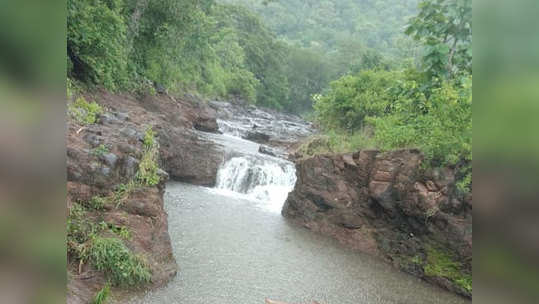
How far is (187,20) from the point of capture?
16250 millimetres

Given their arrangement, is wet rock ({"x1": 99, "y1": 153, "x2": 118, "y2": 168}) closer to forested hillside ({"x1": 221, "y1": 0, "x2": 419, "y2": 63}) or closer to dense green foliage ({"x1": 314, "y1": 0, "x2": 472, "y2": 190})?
dense green foliage ({"x1": 314, "y1": 0, "x2": 472, "y2": 190})

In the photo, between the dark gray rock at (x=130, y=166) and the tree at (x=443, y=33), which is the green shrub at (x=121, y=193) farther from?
the tree at (x=443, y=33)

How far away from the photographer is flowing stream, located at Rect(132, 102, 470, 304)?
569cm

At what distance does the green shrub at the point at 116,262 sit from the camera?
15.2 feet

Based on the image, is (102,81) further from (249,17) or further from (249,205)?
(249,17)

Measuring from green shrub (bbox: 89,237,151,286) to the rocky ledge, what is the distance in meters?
4.93

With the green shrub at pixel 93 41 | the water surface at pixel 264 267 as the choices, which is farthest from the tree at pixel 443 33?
the green shrub at pixel 93 41

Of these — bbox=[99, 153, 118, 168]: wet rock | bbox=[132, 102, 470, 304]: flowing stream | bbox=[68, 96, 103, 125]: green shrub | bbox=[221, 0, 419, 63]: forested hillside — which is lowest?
bbox=[132, 102, 470, 304]: flowing stream

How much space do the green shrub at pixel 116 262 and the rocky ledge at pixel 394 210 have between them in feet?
16.2

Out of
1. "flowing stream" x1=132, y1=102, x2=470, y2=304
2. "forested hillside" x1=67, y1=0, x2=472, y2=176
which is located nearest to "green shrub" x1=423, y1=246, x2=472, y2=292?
"flowing stream" x1=132, y1=102, x2=470, y2=304

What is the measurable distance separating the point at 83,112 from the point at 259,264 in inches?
170

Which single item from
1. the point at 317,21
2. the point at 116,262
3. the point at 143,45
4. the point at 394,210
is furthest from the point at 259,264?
the point at 317,21

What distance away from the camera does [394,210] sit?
8266 mm
